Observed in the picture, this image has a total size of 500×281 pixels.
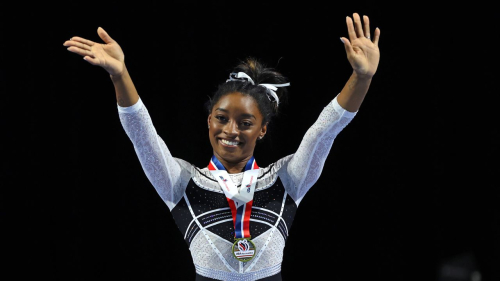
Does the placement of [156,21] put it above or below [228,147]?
above

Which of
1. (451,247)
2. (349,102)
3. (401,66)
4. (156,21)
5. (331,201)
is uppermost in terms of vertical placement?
(156,21)

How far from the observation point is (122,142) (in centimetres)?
287

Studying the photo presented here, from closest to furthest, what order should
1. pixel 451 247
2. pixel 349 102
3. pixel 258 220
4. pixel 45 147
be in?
pixel 349 102 < pixel 258 220 < pixel 45 147 < pixel 451 247

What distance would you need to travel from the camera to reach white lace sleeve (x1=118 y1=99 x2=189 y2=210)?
179cm

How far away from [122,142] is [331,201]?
1046 millimetres

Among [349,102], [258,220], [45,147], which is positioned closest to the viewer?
[349,102]

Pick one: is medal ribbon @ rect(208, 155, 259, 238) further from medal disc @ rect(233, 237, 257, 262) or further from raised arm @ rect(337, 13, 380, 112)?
raised arm @ rect(337, 13, 380, 112)

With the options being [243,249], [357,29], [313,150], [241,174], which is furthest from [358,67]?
[243,249]

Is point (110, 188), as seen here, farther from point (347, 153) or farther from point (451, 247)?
point (451, 247)

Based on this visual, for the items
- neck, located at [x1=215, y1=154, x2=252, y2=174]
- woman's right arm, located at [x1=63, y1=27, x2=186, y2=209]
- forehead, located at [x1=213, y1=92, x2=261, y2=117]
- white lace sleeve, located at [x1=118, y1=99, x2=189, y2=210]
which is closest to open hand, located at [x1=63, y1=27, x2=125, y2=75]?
woman's right arm, located at [x1=63, y1=27, x2=186, y2=209]

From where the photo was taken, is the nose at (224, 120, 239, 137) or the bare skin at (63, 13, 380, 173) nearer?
the bare skin at (63, 13, 380, 173)

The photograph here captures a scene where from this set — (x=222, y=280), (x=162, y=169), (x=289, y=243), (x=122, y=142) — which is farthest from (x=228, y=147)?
(x=289, y=243)

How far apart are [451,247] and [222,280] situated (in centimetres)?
150

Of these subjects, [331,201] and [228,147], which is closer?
A: [228,147]
